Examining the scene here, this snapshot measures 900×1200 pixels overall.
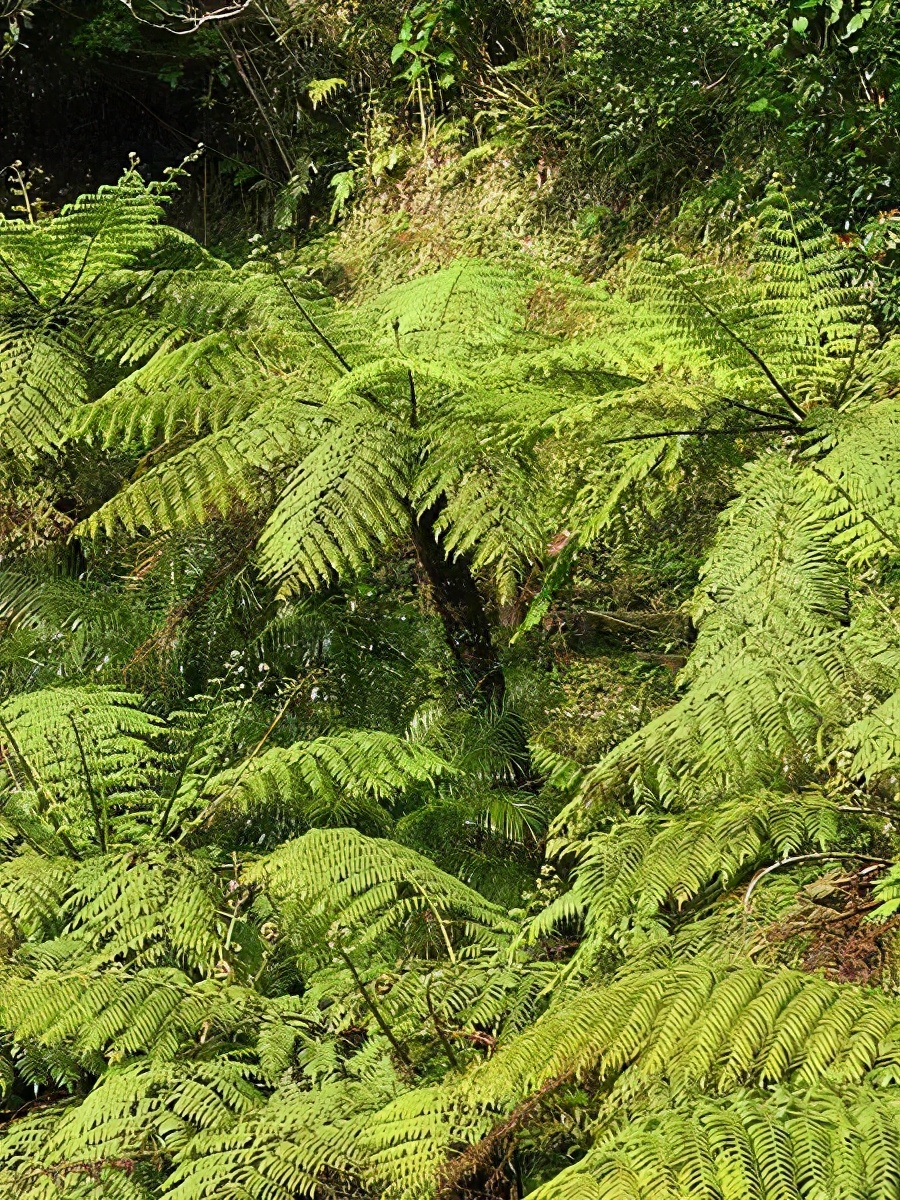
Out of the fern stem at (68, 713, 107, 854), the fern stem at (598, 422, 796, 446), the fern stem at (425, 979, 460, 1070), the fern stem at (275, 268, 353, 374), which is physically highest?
the fern stem at (275, 268, 353, 374)

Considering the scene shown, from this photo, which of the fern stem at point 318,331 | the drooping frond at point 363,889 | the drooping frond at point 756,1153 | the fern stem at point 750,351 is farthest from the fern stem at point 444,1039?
the fern stem at point 318,331

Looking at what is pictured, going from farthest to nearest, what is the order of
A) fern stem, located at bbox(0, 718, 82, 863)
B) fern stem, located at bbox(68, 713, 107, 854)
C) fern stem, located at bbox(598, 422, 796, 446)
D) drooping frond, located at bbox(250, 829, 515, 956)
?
fern stem, located at bbox(0, 718, 82, 863) < fern stem, located at bbox(68, 713, 107, 854) < fern stem, located at bbox(598, 422, 796, 446) < drooping frond, located at bbox(250, 829, 515, 956)

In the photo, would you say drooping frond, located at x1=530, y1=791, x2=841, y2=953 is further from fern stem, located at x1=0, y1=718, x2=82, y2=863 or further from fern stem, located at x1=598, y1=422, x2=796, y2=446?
fern stem, located at x1=0, y1=718, x2=82, y2=863

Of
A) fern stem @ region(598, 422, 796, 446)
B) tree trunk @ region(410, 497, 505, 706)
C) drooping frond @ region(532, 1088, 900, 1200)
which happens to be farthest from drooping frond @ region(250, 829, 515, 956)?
tree trunk @ region(410, 497, 505, 706)

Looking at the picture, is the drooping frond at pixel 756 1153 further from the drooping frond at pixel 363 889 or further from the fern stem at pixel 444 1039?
the drooping frond at pixel 363 889

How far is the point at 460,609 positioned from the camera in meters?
3.49

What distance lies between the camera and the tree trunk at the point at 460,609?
3293mm

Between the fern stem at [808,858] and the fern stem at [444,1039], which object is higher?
the fern stem at [808,858]

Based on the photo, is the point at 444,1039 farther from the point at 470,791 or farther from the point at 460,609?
the point at 460,609

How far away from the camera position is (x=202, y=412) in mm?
3258


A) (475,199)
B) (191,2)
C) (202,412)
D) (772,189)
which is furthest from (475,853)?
(191,2)

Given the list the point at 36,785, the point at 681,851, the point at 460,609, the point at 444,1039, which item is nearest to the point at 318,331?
the point at 460,609

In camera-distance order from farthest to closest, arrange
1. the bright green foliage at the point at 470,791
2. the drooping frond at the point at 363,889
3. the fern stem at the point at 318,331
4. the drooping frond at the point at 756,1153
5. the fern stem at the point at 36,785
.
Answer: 1. the fern stem at the point at 318,331
2. the fern stem at the point at 36,785
3. the drooping frond at the point at 363,889
4. the bright green foliage at the point at 470,791
5. the drooping frond at the point at 756,1153

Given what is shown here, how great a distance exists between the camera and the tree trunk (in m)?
3.29
